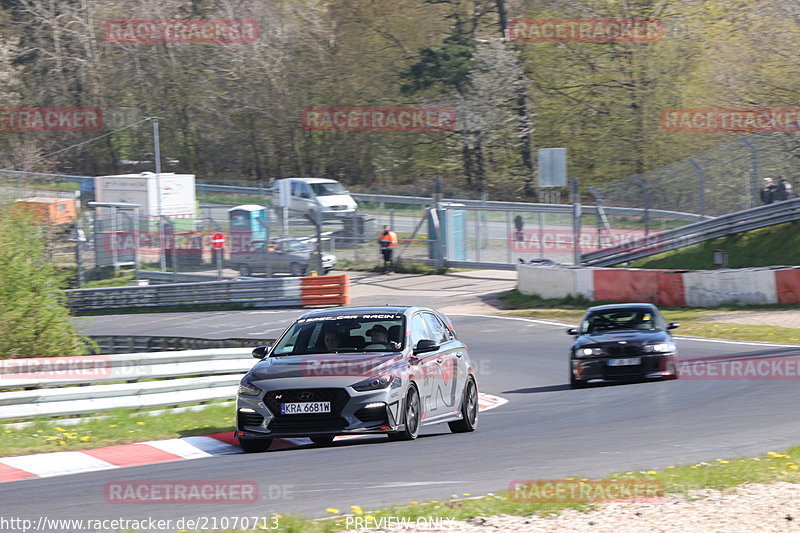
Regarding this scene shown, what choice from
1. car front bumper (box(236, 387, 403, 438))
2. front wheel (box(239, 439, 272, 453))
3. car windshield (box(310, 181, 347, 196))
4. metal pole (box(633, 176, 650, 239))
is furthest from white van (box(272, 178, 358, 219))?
car front bumper (box(236, 387, 403, 438))

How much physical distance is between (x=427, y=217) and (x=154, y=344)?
1756 cm

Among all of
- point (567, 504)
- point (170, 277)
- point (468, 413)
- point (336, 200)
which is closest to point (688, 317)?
point (468, 413)

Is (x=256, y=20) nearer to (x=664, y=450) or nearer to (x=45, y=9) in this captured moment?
(x=45, y=9)

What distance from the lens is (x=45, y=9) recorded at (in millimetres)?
66875

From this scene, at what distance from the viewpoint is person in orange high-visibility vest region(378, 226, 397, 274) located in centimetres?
3975

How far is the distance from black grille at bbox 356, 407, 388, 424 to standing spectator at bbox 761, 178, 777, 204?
23.3 metres

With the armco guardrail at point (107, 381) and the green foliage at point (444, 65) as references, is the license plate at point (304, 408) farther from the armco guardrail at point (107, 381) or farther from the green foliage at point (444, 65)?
the green foliage at point (444, 65)

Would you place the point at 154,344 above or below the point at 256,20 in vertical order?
below

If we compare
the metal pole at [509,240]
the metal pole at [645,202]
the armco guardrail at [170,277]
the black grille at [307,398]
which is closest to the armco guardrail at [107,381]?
the black grille at [307,398]

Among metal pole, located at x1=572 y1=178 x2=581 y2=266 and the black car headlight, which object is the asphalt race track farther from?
metal pole, located at x1=572 y1=178 x2=581 y2=266

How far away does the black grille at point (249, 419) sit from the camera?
33.9 feet

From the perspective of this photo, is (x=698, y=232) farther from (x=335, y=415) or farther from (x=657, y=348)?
(x=335, y=415)

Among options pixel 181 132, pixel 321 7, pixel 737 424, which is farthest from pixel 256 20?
pixel 737 424

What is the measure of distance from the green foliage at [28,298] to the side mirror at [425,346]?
7.95 meters
